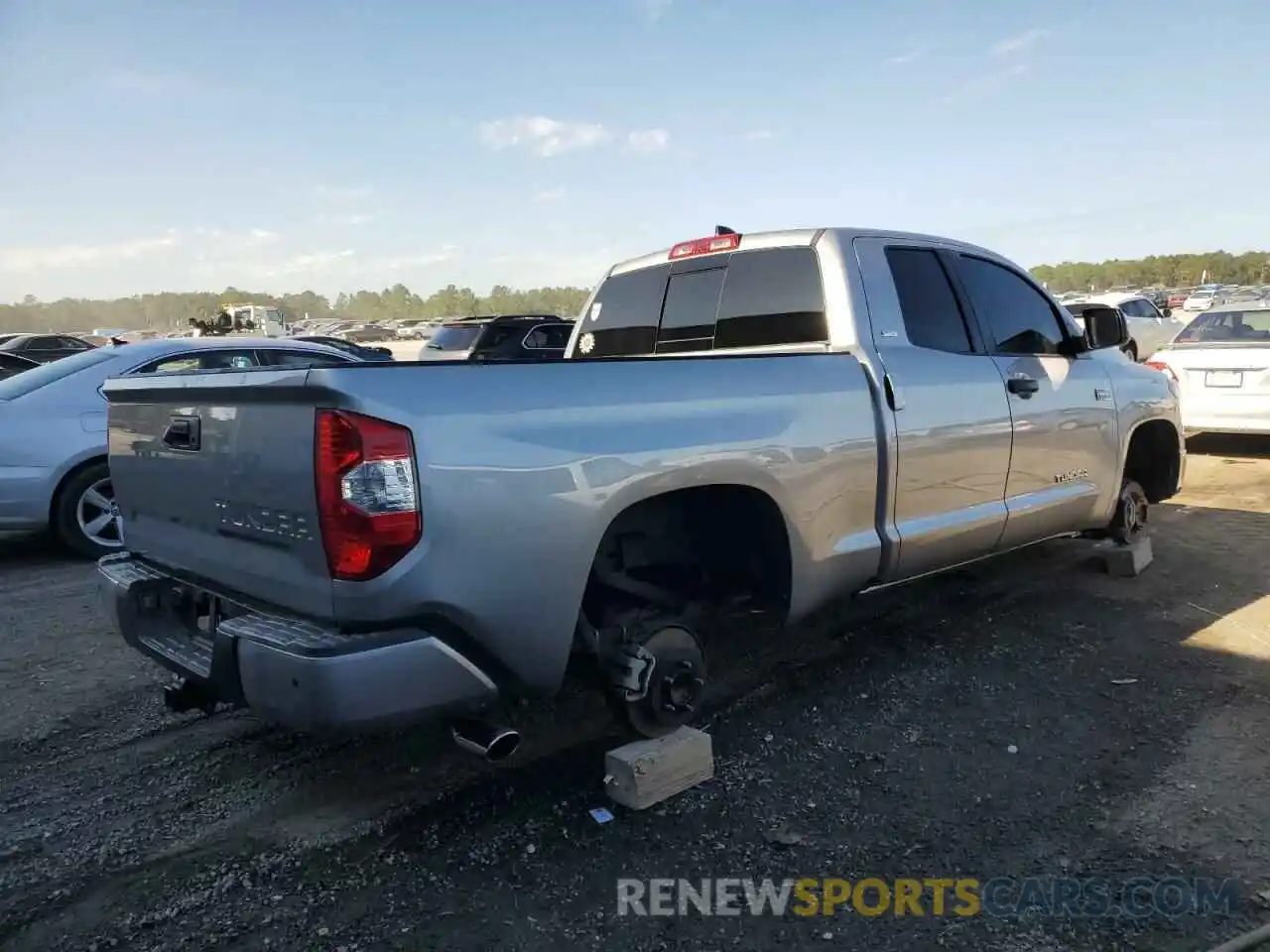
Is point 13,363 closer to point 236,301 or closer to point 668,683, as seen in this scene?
point 668,683

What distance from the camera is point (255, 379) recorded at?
101 inches

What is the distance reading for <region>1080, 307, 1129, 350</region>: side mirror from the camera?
4.96m

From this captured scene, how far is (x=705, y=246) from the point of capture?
14.7 ft

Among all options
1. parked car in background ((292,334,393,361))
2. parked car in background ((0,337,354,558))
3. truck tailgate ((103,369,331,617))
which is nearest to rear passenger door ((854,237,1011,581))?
truck tailgate ((103,369,331,617))

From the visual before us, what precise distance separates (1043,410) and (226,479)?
3732 millimetres

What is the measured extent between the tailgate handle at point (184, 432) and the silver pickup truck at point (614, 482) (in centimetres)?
2

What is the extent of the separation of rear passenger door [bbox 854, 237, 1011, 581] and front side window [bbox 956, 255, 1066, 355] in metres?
0.19

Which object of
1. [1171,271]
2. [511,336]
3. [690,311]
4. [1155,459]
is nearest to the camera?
[690,311]

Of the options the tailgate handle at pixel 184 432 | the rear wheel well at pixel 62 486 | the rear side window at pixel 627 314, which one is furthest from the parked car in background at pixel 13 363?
the tailgate handle at pixel 184 432

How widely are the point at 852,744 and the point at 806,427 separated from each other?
1235 millimetres

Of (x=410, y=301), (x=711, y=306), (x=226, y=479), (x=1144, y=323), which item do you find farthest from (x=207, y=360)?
(x=410, y=301)

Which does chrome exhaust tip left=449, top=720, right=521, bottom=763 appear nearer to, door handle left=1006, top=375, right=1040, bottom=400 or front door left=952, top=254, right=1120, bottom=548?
front door left=952, top=254, right=1120, bottom=548

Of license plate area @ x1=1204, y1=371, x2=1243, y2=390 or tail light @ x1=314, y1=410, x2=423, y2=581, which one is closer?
tail light @ x1=314, y1=410, x2=423, y2=581

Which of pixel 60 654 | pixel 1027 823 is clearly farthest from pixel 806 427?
pixel 60 654
